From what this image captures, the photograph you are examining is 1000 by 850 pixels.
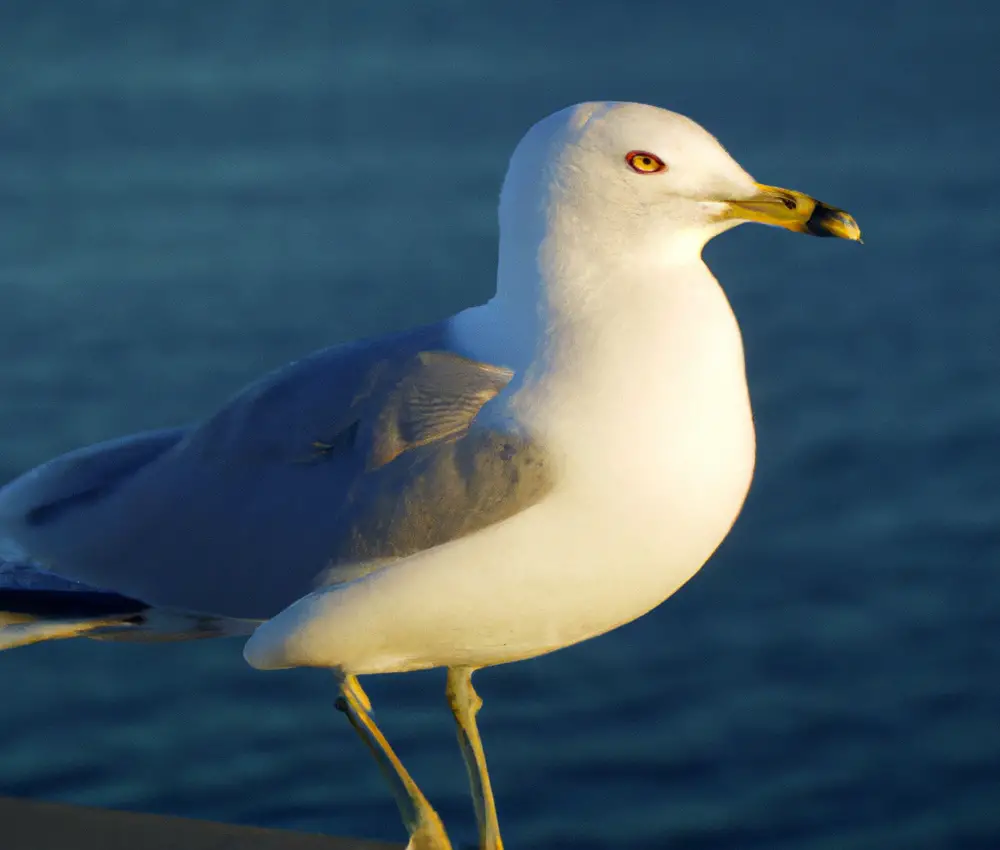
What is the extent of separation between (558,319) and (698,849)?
86.3 inches

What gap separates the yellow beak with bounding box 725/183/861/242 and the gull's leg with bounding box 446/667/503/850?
91 cm

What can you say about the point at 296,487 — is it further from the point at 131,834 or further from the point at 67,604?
the point at 131,834

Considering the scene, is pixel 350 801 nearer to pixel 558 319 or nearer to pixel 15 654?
pixel 15 654

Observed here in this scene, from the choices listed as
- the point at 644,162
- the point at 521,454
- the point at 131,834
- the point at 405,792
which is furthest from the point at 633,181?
the point at 131,834

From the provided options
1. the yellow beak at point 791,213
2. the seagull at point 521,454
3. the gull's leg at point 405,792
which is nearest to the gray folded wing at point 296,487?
the seagull at point 521,454

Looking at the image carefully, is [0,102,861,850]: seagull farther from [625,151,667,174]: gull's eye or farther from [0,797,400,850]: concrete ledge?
[0,797,400,850]: concrete ledge

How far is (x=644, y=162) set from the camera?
2611mm

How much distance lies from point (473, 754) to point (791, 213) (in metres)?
1.04

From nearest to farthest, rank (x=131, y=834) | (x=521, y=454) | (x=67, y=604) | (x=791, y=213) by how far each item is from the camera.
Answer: (x=521, y=454) < (x=791, y=213) < (x=67, y=604) < (x=131, y=834)

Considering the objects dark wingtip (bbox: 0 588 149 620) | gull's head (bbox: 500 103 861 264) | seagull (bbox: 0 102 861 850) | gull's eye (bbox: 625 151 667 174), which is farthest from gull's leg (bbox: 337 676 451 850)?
gull's eye (bbox: 625 151 667 174)

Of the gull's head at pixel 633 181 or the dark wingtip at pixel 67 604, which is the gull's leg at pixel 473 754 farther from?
the gull's head at pixel 633 181

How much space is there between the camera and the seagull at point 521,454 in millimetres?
2541

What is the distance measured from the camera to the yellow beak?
2664mm

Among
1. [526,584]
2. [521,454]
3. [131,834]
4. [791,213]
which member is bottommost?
[131,834]
